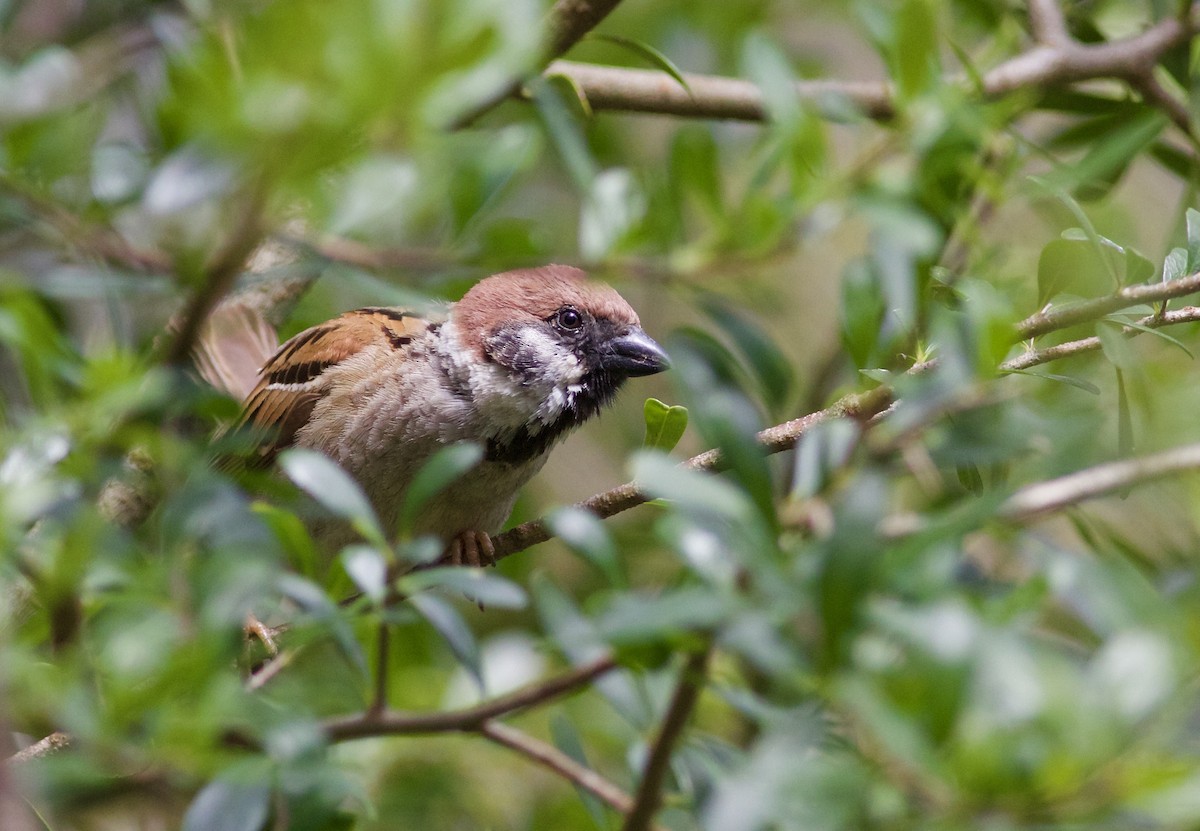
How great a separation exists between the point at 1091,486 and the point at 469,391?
5.57ft

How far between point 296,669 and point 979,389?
1839mm

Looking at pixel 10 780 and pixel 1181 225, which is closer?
pixel 10 780

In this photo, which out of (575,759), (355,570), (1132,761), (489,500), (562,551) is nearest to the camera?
(1132,761)

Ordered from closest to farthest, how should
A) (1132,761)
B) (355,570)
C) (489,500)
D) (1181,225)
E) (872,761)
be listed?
(1132,761), (872,761), (355,570), (1181,225), (489,500)

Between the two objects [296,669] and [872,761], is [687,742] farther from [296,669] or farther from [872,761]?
[296,669]

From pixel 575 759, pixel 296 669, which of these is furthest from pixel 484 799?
pixel 575 759

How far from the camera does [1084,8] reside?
259 centimetres

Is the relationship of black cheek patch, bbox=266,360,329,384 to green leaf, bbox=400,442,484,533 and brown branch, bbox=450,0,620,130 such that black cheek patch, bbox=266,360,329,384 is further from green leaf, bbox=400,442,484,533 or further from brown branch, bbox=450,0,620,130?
green leaf, bbox=400,442,484,533

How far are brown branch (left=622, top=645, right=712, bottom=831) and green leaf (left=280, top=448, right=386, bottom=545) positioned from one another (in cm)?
33

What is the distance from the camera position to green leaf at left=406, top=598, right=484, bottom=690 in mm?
1137

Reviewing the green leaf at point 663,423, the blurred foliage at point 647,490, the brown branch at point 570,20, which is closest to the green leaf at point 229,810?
the blurred foliage at point 647,490

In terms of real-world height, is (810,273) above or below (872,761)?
below

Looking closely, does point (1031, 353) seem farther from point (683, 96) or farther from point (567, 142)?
point (683, 96)

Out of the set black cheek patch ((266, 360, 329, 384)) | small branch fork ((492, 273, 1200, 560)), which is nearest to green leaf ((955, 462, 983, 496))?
small branch fork ((492, 273, 1200, 560))
